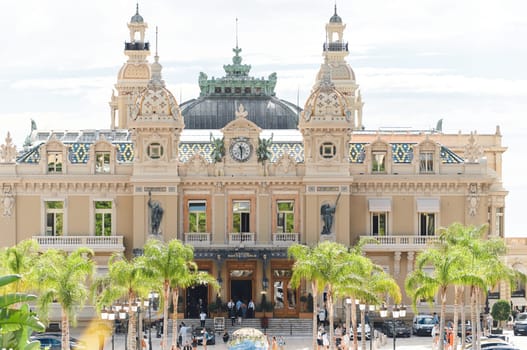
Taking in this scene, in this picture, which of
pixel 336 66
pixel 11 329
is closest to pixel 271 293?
pixel 336 66

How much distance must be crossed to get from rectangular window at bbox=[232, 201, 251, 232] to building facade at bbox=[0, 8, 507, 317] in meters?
0.07

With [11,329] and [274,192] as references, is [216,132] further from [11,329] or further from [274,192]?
[11,329]

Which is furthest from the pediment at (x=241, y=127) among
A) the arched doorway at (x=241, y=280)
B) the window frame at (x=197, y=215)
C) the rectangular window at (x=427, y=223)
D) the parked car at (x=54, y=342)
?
the parked car at (x=54, y=342)

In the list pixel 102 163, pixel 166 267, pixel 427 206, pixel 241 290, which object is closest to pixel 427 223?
pixel 427 206

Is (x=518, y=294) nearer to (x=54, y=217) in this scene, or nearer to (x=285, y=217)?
(x=285, y=217)

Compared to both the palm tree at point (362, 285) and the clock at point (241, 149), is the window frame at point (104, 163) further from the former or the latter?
the palm tree at point (362, 285)

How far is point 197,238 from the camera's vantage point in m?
92.0

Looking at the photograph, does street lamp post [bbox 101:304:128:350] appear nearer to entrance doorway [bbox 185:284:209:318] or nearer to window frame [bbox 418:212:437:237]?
entrance doorway [bbox 185:284:209:318]

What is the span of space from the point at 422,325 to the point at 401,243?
7.61 m

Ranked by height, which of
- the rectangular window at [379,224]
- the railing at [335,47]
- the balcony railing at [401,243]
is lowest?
the balcony railing at [401,243]

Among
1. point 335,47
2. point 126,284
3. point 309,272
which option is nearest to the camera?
point 126,284

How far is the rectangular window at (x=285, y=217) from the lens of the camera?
92.9 metres

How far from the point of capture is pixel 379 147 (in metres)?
93.8

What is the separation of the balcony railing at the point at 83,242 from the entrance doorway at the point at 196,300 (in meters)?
5.48
